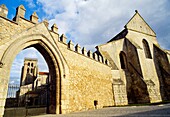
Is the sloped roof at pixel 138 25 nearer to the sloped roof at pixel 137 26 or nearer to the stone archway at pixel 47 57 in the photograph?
the sloped roof at pixel 137 26

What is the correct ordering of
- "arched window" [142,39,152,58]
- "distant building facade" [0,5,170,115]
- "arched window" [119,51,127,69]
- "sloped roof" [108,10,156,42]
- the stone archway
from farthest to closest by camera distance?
"arched window" [142,39,152,58] < "sloped roof" [108,10,156,42] < "arched window" [119,51,127,69] < "distant building facade" [0,5,170,115] < the stone archway

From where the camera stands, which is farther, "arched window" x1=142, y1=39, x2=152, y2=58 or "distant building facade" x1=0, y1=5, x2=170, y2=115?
"arched window" x1=142, y1=39, x2=152, y2=58

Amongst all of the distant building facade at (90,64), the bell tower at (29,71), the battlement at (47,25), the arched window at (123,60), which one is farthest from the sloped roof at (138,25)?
the bell tower at (29,71)

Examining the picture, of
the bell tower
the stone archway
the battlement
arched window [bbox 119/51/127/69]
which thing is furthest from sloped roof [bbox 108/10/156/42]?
the bell tower

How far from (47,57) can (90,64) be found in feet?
12.3

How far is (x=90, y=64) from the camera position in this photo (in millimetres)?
9438

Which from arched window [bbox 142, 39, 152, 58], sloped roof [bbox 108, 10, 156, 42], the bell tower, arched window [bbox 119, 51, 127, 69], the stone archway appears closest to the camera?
the stone archway

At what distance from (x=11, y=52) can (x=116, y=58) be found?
1069cm

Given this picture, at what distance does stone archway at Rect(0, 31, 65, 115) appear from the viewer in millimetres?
4805

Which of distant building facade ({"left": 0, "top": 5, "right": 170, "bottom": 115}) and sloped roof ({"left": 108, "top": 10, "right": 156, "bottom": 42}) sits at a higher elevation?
→ sloped roof ({"left": 108, "top": 10, "right": 156, "bottom": 42})

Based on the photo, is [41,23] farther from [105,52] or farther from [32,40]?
[105,52]

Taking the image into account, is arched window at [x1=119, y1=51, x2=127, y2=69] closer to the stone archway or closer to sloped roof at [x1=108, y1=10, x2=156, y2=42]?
sloped roof at [x1=108, y1=10, x2=156, y2=42]

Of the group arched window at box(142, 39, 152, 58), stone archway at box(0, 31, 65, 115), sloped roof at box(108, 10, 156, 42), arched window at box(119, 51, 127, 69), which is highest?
sloped roof at box(108, 10, 156, 42)

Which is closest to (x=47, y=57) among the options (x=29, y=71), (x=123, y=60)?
(x=123, y=60)
